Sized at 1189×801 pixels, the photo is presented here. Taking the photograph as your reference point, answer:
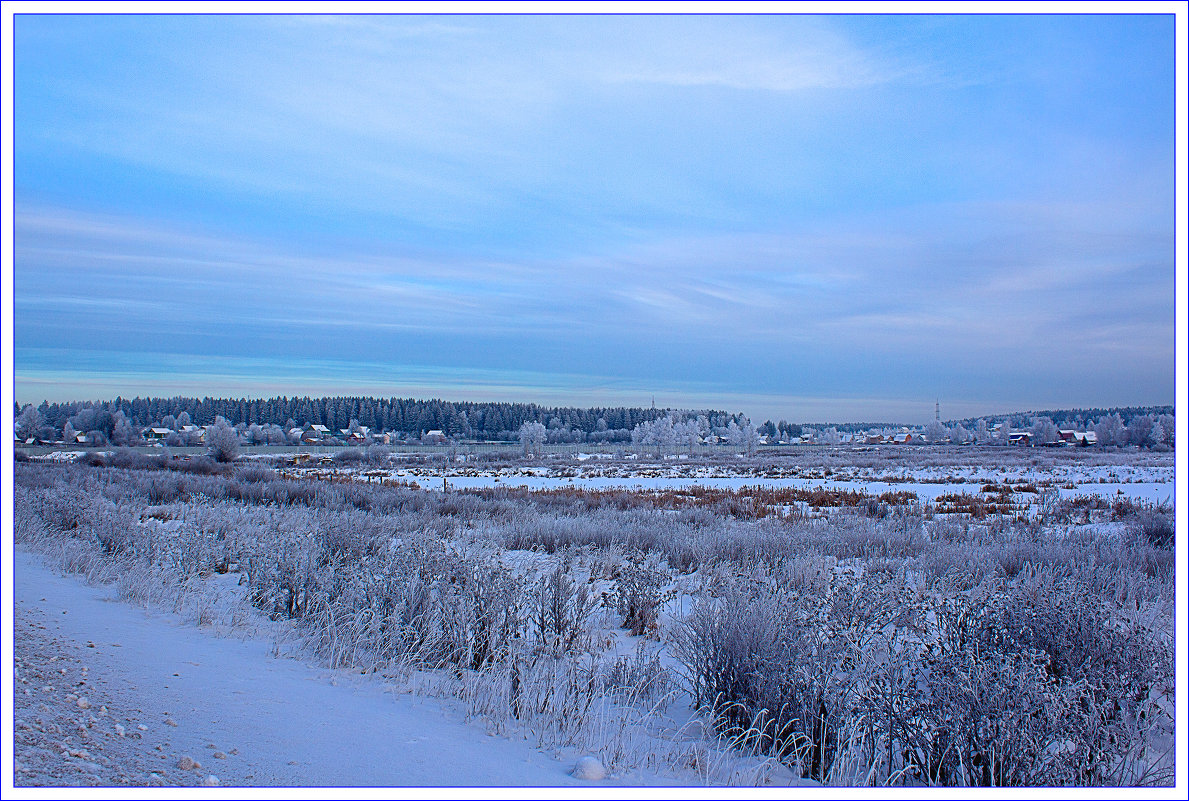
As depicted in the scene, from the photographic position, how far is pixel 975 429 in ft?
449

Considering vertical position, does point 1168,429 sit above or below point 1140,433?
above

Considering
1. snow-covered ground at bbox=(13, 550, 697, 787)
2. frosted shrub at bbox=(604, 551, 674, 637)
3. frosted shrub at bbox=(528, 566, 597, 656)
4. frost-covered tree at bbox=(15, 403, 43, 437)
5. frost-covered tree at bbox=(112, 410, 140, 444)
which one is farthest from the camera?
frost-covered tree at bbox=(112, 410, 140, 444)

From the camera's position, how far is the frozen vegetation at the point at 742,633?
3922mm

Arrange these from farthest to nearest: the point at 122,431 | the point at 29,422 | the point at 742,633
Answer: the point at 122,431
the point at 29,422
the point at 742,633

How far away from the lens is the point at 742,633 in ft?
15.8

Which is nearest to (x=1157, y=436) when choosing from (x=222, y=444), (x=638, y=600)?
(x=222, y=444)

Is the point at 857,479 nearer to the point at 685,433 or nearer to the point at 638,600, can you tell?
the point at 638,600

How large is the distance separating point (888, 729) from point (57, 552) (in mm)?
10646

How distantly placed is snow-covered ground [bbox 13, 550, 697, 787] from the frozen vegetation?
304 mm

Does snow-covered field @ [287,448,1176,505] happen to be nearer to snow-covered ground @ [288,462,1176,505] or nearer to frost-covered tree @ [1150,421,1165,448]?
snow-covered ground @ [288,462,1176,505]

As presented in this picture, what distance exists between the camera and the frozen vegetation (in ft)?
12.9

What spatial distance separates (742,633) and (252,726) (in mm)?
3093

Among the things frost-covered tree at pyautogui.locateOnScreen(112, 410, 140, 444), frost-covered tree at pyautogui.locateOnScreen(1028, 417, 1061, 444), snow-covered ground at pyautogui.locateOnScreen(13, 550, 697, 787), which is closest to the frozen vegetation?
snow-covered ground at pyautogui.locateOnScreen(13, 550, 697, 787)

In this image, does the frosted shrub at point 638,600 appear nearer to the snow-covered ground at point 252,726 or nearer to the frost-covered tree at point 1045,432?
the snow-covered ground at point 252,726
